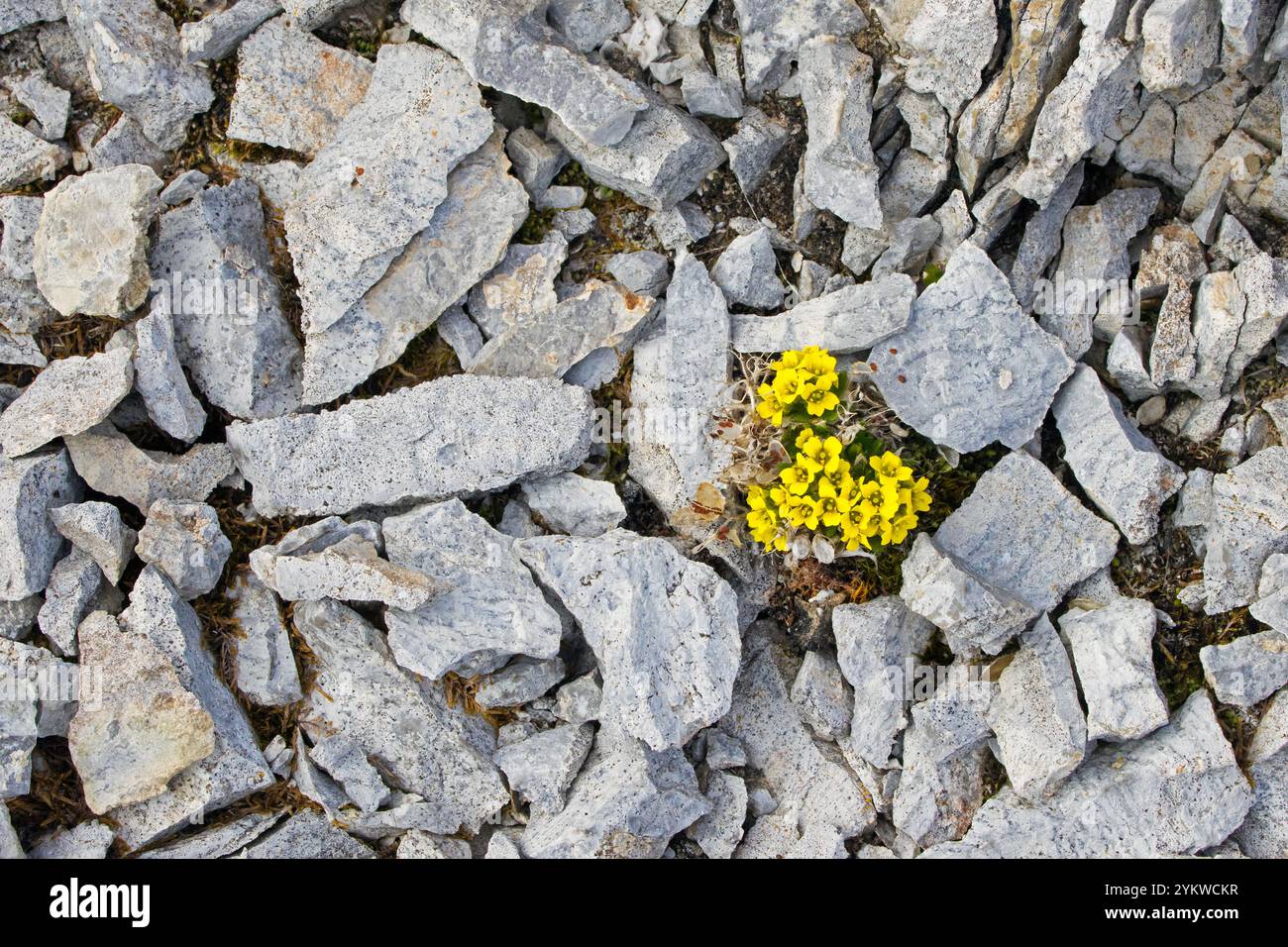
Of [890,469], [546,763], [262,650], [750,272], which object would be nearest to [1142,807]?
[890,469]

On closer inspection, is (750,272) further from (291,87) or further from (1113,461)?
(291,87)

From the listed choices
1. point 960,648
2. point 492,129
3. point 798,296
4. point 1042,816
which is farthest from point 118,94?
point 1042,816

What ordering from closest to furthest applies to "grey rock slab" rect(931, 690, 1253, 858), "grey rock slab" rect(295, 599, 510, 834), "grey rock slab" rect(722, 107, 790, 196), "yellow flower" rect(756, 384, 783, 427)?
"grey rock slab" rect(931, 690, 1253, 858)
"yellow flower" rect(756, 384, 783, 427)
"grey rock slab" rect(295, 599, 510, 834)
"grey rock slab" rect(722, 107, 790, 196)

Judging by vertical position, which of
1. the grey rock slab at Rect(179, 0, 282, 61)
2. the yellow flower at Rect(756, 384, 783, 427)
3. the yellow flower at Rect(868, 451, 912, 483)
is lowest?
the yellow flower at Rect(868, 451, 912, 483)

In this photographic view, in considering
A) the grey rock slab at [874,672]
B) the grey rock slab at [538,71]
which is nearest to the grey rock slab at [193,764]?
the grey rock slab at [874,672]

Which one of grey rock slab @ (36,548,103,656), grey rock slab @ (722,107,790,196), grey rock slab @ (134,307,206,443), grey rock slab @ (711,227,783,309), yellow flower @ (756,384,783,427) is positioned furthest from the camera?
grey rock slab @ (722,107,790,196)

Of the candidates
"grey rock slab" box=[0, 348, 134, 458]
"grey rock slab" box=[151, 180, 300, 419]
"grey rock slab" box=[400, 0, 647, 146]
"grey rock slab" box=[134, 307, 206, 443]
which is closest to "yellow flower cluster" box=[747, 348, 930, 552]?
"grey rock slab" box=[400, 0, 647, 146]

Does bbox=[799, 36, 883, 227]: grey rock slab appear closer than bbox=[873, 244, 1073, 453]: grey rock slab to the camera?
No

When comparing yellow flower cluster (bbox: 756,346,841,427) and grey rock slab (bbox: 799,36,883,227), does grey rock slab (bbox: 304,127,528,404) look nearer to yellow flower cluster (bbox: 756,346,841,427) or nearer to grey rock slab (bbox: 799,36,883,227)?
grey rock slab (bbox: 799,36,883,227)

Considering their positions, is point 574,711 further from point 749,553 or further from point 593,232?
point 593,232
